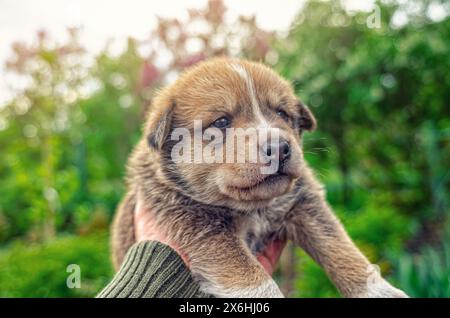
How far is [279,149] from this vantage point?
2012 mm

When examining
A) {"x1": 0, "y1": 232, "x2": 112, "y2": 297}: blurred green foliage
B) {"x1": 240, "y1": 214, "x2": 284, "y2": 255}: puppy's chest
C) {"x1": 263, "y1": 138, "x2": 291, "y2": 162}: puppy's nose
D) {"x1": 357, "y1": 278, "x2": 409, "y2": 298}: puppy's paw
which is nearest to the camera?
{"x1": 263, "y1": 138, "x2": 291, "y2": 162}: puppy's nose

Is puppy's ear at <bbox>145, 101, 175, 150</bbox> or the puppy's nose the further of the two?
puppy's ear at <bbox>145, 101, 175, 150</bbox>

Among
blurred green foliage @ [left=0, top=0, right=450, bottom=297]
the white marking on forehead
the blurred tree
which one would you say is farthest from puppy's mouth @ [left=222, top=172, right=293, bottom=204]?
the blurred tree

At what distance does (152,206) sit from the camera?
2.47 meters

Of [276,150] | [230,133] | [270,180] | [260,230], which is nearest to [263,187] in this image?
[270,180]

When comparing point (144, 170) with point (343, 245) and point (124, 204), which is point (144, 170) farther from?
point (343, 245)

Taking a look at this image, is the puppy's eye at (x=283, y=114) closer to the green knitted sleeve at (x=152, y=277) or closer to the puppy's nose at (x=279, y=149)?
the puppy's nose at (x=279, y=149)

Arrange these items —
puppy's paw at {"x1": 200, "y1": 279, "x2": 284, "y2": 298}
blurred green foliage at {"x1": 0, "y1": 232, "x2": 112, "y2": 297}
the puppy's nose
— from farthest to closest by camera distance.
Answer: blurred green foliage at {"x1": 0, "y1": 232, "x2": 112, "y2": 297} < puppy's paw at {"x1": 200, "y1": 279, "x2": 284, "y2": 298} < the puppy's nose

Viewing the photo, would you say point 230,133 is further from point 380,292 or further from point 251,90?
point 380,292

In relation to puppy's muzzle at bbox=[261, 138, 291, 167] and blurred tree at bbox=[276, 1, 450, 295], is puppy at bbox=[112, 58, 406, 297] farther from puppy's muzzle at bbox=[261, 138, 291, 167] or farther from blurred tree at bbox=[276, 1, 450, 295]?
blurred tree at bbox=[276, 1, 450, 295]

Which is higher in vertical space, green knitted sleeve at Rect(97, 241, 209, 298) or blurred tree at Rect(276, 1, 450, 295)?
blurred tree at Rect(276, 1, 450, 295)

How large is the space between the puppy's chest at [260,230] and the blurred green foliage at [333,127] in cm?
134

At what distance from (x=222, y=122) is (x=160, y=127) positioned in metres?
0.33

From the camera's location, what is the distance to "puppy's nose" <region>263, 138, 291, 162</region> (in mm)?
2010
